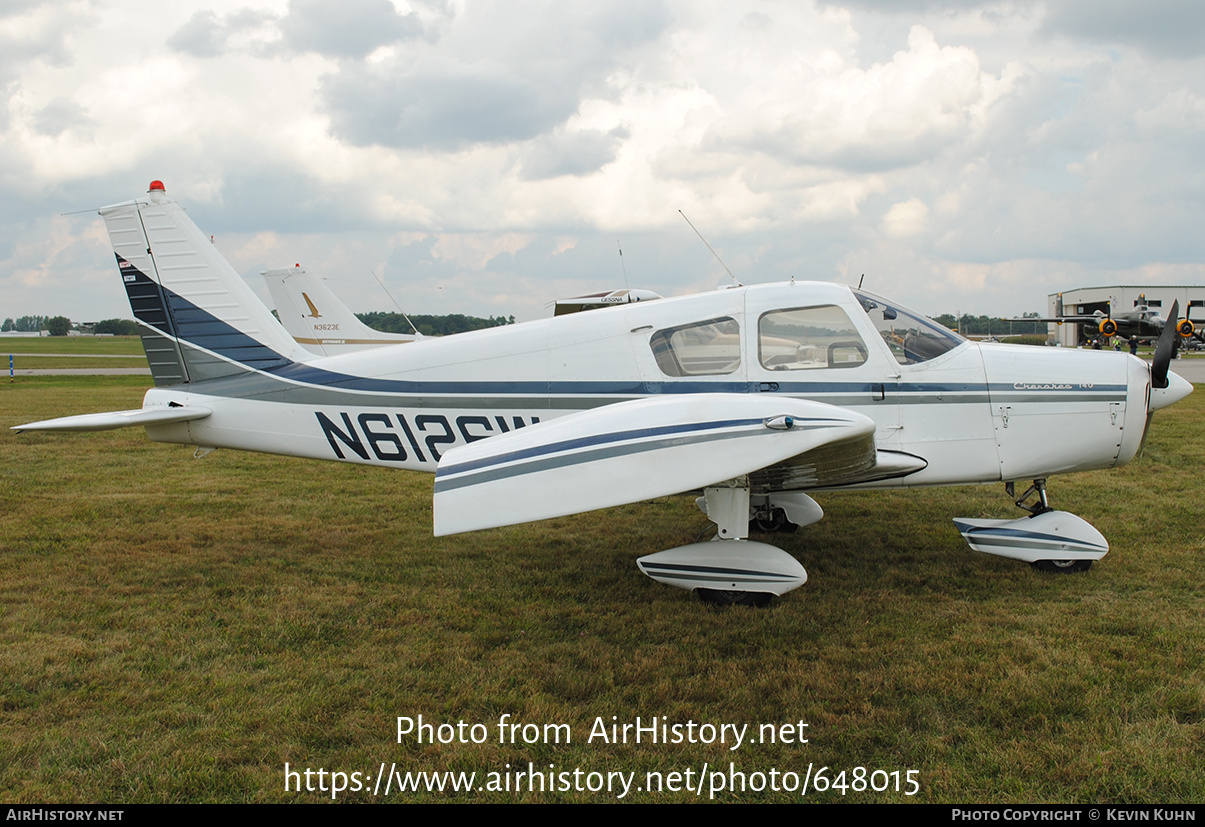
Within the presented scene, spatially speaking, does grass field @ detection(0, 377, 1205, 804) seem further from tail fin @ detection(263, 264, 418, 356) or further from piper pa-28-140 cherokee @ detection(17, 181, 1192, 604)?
tail fin @ detection(263, 264, 418, 356)

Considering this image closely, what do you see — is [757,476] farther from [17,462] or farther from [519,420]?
[17,462]

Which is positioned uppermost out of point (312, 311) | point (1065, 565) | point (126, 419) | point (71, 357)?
point (312, 311)

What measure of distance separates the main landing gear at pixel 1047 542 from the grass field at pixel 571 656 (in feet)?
0.54

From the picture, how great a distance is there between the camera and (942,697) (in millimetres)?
3590

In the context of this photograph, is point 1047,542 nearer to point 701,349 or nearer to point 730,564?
point 730,564

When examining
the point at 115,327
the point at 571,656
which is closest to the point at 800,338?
the point at 571,656

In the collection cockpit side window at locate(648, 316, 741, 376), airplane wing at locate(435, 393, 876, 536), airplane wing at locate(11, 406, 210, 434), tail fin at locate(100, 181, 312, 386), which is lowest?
airplane wing at locate(435, 393, 876, 536)

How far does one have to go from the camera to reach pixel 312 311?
1703 centimetres

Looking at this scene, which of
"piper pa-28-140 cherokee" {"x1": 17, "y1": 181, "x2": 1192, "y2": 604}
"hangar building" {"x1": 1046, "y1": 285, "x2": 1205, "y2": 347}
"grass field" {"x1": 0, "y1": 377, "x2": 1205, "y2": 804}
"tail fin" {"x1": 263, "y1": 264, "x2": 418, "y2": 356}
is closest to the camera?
"grass field" {"x1": 0, "y1": 377, "x2": 1205, "y2": 804}

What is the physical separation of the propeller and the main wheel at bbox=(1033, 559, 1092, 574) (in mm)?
1418

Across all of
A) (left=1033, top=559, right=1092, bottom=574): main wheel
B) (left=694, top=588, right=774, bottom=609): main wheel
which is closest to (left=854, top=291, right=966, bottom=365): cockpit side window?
(left=1033, top=559, right=1092, bottom=574): main wheel

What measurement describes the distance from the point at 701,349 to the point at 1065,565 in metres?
3.14

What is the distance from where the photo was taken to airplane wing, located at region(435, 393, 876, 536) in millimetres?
3916

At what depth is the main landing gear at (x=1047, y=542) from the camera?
539cm
